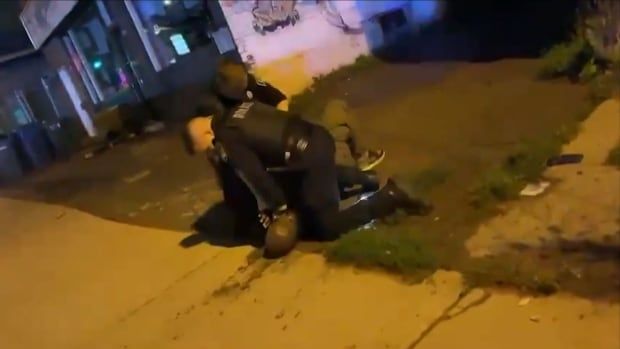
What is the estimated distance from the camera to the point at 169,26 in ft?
19.4

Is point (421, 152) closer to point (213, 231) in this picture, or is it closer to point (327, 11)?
point (213, 231)

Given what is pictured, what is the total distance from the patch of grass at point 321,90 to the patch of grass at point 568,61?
1.22 meters

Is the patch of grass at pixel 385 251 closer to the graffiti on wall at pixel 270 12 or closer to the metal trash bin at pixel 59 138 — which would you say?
the graffiti on wall at pixel 270 12

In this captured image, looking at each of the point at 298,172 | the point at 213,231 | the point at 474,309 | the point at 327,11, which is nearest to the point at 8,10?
the point at 327,11

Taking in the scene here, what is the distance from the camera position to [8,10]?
18.7 ft

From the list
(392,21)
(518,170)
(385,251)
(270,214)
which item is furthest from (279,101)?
(392,21)

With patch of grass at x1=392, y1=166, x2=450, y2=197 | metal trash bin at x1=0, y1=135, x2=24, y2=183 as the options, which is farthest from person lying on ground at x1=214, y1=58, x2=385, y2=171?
metal trash bin at x1=0, y1=135, x2=24, y2=183

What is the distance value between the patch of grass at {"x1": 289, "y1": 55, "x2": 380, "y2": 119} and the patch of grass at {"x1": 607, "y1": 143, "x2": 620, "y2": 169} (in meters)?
1.63

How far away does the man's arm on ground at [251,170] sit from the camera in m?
2.93

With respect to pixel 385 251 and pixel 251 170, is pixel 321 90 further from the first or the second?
pixel 385 251

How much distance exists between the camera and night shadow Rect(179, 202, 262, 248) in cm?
318

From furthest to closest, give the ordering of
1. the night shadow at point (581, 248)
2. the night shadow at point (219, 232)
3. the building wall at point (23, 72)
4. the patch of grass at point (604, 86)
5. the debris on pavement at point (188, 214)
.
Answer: the building wall at point (23, 72) < the patch of grass at point (604, 86) < the debris on pavement at point (188, 214) < the night shadow at point (219, 232) < the night shadow at point (581, 248)

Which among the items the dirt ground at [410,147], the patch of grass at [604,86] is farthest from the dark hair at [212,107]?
the patch of grass at [604,86]

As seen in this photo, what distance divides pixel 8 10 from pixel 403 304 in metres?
4.30
